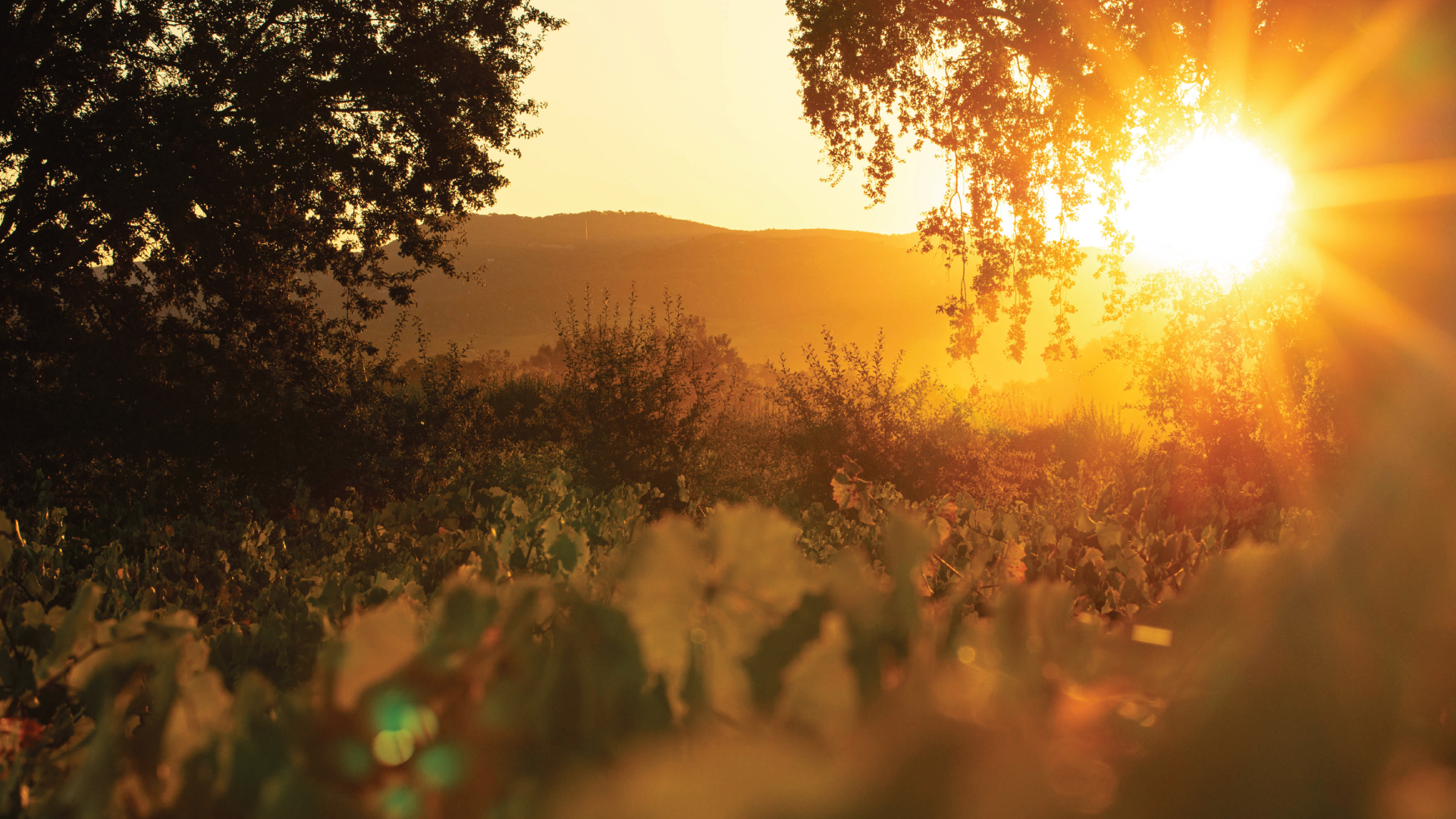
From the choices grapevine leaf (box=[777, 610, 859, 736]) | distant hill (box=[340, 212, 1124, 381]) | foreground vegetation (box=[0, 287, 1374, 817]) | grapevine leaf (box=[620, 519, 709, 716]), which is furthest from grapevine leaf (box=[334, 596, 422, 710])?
distant hill (box=[340, 212, 1124, 381])

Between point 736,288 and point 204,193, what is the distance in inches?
3908

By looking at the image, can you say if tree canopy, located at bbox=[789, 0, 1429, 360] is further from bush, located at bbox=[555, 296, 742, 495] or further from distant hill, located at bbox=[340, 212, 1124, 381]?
distant hill, located at bbox=[340, 212, 1124, 381]

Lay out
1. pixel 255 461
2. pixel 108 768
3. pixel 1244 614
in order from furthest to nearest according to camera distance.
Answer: pixel 255 461
pixel 1244 614
pixel 108 768

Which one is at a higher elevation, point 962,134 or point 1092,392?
point 962,134

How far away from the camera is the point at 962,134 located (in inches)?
513

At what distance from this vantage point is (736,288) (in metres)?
107

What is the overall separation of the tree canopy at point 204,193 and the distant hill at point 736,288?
65362mm

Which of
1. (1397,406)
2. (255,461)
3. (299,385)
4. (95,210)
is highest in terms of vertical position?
(95,210)

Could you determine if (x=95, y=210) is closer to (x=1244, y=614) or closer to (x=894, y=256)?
(x=1244, y=614)

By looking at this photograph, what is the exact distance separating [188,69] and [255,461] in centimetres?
407

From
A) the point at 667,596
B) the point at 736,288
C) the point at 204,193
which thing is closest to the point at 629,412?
the point at 204,193

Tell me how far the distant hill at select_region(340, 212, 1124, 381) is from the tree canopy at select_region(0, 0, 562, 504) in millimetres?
65362

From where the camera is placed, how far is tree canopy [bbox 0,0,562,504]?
816 cm

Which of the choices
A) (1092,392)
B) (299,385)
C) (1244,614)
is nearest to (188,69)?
(299,385)
